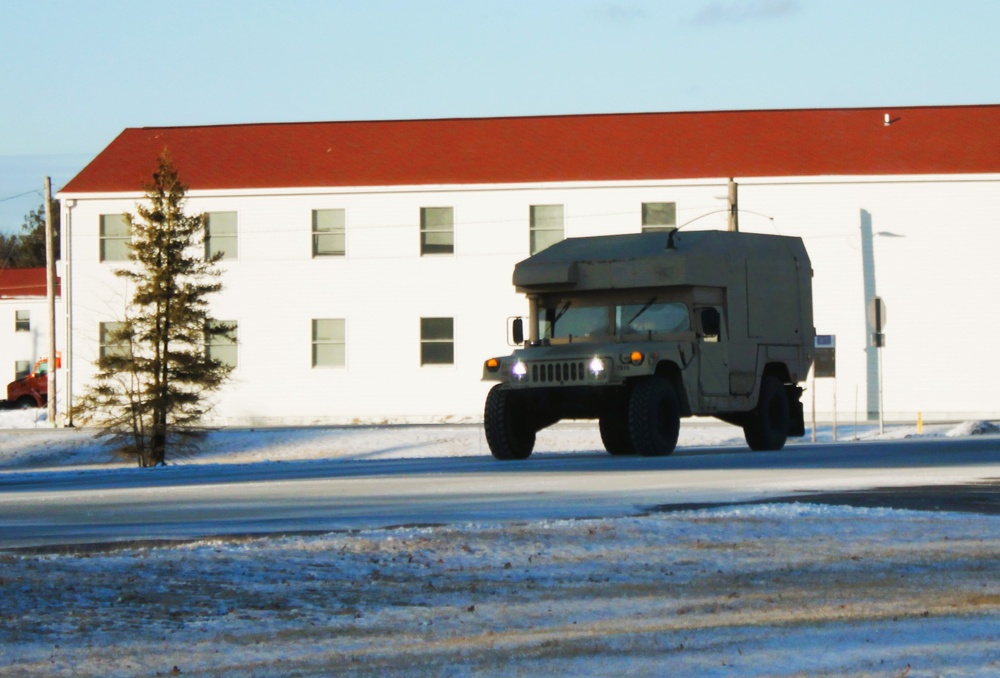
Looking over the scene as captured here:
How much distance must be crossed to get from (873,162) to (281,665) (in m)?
43.2

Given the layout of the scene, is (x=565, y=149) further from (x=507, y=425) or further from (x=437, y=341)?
(x=507, y=425)

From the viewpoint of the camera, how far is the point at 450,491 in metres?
16.1

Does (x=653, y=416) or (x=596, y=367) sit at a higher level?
(x=596, y=367)

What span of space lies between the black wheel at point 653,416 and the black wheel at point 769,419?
7.65 ft

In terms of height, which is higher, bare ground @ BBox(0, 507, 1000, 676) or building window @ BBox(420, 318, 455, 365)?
building window @ BBox(420, 318, 455, 365)

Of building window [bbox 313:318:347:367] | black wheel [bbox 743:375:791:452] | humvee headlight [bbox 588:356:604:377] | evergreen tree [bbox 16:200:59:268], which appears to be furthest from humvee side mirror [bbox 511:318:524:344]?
evergreen tree [bbox 16:200:59:268]

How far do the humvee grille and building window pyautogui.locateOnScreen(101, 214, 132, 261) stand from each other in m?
32.2

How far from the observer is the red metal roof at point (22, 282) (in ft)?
306

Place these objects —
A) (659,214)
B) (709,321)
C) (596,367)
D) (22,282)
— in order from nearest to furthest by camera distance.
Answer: (596,367)
(709,321)
(659,214)
(22,282)

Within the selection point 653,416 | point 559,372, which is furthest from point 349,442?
point 653,416

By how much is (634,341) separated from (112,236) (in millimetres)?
32785

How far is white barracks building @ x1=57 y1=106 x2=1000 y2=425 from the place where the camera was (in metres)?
47.1

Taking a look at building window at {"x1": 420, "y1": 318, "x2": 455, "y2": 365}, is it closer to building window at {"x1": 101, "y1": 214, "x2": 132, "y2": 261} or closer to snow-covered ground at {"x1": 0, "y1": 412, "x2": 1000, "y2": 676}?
building window at {"x1": 101, "y1": 214, "x2": 132, "y2": 261}

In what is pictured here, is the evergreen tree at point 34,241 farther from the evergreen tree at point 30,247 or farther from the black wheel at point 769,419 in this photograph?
the black wheel at point 769,419
